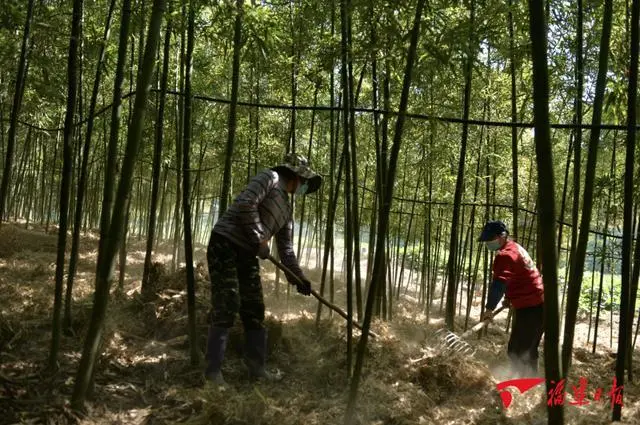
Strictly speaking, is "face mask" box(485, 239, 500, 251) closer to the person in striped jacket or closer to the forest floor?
the forest floor

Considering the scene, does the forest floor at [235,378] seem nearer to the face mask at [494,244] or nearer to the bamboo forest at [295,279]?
the bamboo forest at [295,279]

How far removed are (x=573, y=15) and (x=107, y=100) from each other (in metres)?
6.80

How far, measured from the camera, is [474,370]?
10.2ft

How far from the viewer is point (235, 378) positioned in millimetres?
3150

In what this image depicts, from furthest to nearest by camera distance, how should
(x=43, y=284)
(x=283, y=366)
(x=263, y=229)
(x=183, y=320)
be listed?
(x=43, y=284)
(x=183, y=320)
(x=283, y=366)
(x=263, y=229)

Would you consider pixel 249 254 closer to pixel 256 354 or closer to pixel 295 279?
pixel 295 279

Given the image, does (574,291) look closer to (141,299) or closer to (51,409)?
(51,409)

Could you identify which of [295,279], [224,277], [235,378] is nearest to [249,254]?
[224,277]

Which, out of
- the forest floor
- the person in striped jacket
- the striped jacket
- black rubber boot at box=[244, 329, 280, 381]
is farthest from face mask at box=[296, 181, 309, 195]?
the forest floor

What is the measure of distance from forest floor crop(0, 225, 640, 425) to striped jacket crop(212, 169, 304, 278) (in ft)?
2.55

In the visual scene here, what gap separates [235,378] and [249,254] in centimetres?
81

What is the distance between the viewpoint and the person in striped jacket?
294cm

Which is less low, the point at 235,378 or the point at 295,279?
the point at 295,279

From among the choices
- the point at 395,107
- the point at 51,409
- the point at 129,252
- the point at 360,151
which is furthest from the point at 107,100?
the point at 51,409
